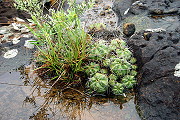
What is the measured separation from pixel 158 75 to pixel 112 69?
0.63m

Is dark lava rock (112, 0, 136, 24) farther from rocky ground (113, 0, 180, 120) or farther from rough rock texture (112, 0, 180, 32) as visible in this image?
rocky ground (113, 0, 180, 120)

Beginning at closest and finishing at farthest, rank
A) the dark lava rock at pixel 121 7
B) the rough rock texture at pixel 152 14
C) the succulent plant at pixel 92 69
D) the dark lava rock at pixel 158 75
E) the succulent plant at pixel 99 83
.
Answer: the dark lava rock at pixel 158 75 → the succulent plant at pixel 99 83 → the succulent plant at pixel 92 69 → the rough rock texture at pixel 152 14 → the dark lava rock at pixel 121 7

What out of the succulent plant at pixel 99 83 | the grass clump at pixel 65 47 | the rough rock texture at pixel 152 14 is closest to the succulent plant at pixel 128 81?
the succulent plant at pixel 99 83

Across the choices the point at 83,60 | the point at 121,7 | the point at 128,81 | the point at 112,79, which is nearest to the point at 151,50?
the point at 128,81

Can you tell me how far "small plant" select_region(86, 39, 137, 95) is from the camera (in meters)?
2.79

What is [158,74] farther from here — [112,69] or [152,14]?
[152,14]

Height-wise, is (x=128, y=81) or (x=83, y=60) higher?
(x=83, y=60)

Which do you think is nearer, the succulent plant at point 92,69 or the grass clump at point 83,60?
the grass clump at point 83,60

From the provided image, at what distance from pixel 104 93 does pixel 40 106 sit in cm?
89

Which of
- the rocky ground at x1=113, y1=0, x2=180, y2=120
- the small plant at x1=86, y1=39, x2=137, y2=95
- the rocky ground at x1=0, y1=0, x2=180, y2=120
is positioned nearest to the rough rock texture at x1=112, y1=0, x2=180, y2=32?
the rocky ground at x1=0, y1=0, x2=180, y2=120

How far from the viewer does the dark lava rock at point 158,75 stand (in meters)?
2.36

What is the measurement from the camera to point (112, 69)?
2.91 metres

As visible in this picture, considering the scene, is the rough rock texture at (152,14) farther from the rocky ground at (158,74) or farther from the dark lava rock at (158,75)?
the dark lava rock at (158,75)

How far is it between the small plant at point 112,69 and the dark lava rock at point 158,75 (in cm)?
15
